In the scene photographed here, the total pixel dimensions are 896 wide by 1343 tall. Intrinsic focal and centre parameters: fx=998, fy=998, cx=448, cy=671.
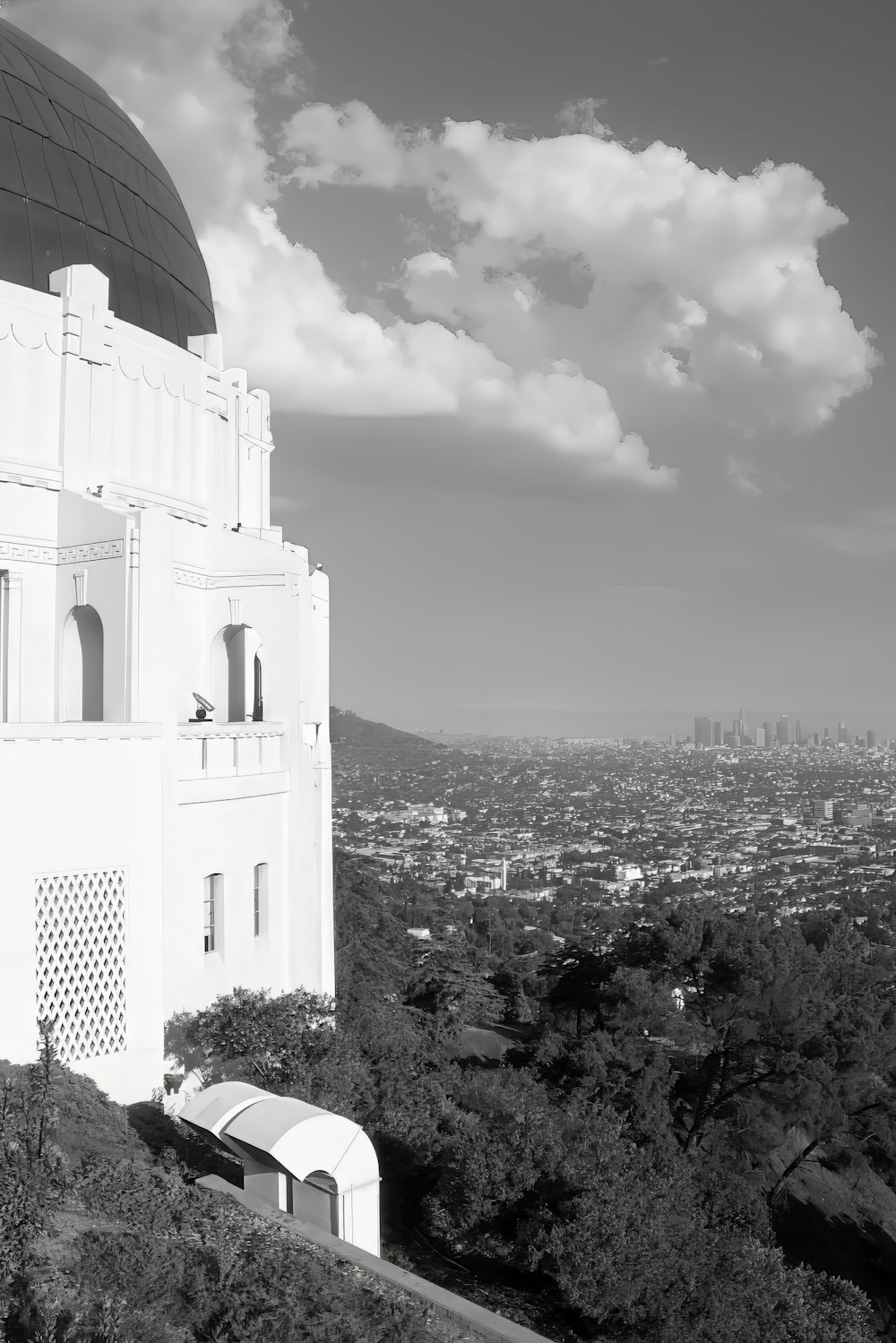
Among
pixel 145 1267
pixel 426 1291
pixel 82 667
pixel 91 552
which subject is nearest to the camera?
pixel 145 1267

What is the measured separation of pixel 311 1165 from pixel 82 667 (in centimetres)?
870

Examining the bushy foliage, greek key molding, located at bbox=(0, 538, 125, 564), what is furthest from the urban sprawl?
greek key molding, located at bbox=(0, 538, 125, 564)

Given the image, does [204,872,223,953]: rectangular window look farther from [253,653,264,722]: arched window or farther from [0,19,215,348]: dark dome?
[0,19,215,348]: dark dome

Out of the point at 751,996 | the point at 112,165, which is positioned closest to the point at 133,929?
the point at 112,165

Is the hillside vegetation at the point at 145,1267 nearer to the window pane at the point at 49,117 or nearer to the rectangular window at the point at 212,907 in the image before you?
the rectangular window at the point at 212,907

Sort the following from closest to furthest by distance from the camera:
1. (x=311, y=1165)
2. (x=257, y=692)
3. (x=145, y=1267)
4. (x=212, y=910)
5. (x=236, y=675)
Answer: (x=145, y=1267) < (x=311, y=1165) < (x=212, y=910) < (x=236, y=675) < (x=257, y=692)

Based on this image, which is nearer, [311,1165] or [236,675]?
[311,1165]

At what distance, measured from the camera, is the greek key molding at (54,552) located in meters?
13.4

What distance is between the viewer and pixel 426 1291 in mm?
7121

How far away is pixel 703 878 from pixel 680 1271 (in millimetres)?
89505

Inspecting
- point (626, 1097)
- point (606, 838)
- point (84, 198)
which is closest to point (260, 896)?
point (626, 1097)

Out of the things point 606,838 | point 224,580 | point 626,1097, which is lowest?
point 606,838

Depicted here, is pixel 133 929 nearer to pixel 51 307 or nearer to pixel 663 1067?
pixel 51 307

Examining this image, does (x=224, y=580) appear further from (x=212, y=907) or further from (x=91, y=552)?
(x=212, y=907)
